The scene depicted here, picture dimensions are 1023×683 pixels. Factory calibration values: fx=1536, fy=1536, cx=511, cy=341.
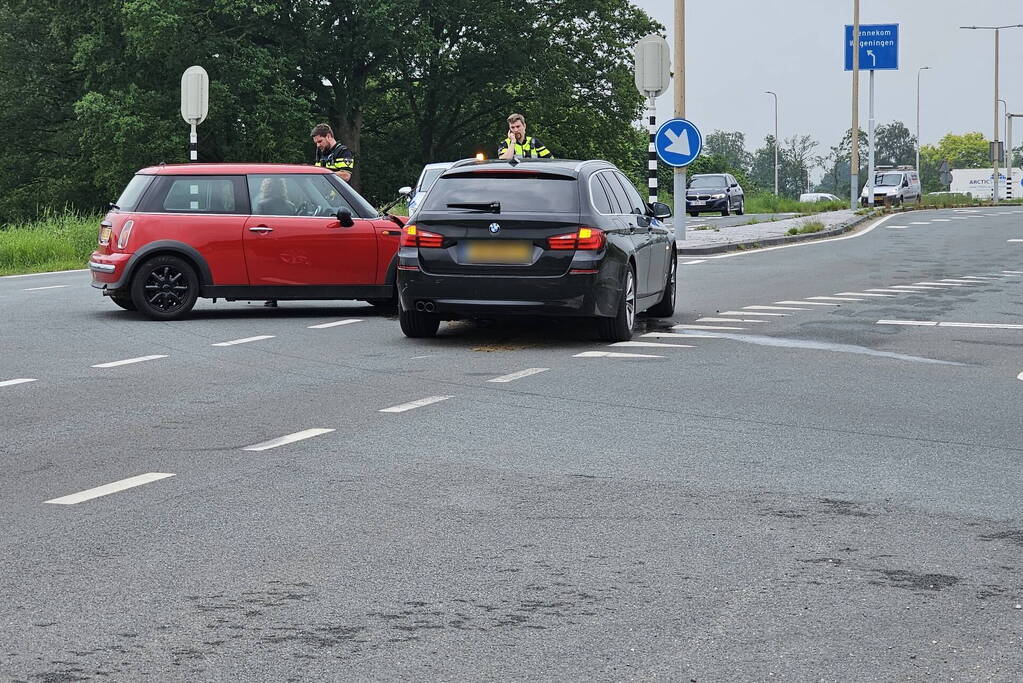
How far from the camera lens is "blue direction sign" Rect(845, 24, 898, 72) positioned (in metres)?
49.5

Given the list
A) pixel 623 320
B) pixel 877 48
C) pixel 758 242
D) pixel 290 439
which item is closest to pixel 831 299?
pixel 623 320

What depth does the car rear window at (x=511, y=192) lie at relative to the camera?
12461 mm

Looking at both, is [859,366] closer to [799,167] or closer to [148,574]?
[148,574]

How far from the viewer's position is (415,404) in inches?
366

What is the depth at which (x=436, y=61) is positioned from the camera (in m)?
50.7

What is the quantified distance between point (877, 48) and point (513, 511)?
4608 centimetres

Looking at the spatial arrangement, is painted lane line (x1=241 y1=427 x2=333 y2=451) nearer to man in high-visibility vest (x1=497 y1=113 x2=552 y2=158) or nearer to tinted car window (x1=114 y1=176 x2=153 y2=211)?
tinted car window (x1=114 y1=176 x2=153 y2=211)

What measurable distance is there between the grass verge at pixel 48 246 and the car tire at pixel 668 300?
11.9m

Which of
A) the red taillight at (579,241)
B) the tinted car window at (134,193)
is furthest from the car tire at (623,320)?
the tinted car window at (134,193)

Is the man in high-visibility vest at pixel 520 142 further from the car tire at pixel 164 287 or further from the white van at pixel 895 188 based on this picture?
the white van at pixel 895 188

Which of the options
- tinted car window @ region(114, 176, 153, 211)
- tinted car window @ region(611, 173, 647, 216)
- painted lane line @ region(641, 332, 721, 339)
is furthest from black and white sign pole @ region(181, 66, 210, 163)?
painted lane line @ region(641, 332, 721, 339)

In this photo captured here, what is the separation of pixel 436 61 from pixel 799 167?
114225mm

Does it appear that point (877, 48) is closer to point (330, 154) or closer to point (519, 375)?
point (330, 154)

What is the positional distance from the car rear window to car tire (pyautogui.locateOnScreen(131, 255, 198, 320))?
10.5ft
